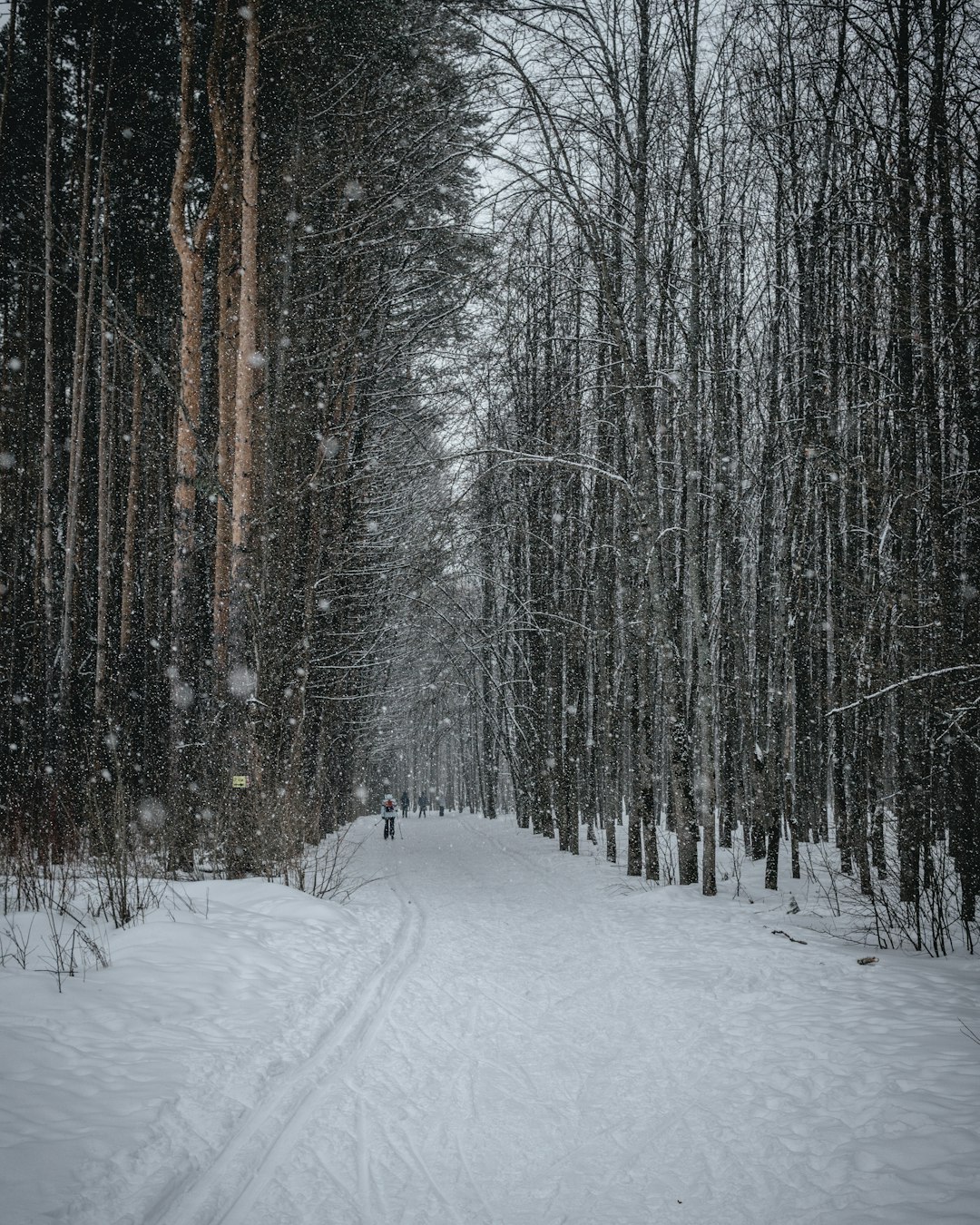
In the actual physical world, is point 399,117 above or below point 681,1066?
above

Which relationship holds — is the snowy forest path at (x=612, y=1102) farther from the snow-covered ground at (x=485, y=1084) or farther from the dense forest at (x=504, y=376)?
the dense forest at (x=504, y=376)

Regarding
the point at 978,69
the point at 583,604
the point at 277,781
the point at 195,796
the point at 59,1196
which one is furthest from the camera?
the point at 583,604

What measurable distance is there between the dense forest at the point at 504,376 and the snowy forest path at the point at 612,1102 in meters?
2.17

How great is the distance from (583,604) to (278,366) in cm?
790

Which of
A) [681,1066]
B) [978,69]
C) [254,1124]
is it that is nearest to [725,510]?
[978,69]

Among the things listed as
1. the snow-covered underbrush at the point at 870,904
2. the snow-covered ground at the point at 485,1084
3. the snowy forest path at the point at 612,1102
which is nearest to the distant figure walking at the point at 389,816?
the snow-covered underbrush at the point at 870,904

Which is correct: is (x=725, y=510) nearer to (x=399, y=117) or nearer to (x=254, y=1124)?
(x=399, y=117)

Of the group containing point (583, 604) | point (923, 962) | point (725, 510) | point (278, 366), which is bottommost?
point (923, 962)

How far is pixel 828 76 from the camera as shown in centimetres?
885

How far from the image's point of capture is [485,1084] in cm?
382

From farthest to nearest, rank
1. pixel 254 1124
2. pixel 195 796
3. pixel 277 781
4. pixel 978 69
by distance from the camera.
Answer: pixel 195 796, pixel 277 781, pixel 978 69, pixel 254 1124

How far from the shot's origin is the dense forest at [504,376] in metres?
7.08

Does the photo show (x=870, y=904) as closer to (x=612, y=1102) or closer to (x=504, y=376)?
(x=612, y=1102)

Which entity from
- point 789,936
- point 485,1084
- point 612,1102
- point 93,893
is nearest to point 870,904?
point 789,936
